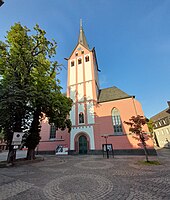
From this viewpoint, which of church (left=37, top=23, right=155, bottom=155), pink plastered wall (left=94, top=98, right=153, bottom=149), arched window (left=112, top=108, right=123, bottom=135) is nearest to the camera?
pink plastered wall (left=94, top=98, right=153, bottom=149)

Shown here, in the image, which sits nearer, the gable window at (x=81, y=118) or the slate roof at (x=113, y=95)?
the slate roof at (x=113, y=95)

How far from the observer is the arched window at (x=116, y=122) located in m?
16.9

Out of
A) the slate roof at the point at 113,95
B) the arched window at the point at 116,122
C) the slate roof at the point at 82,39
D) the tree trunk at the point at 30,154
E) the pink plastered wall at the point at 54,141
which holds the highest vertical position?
the slate roof at the point at 82,39

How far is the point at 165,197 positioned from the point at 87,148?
14830 mm

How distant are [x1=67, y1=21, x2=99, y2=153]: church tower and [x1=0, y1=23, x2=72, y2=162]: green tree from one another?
21.4ft

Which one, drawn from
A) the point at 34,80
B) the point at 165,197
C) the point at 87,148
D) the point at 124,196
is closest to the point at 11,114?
the point at 34,80

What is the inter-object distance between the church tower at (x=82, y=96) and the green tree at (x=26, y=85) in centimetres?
651

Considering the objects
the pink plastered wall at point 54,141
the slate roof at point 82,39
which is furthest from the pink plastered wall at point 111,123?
the slate roof at point 82,39

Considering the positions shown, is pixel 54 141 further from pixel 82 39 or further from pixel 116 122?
pixel 82 39

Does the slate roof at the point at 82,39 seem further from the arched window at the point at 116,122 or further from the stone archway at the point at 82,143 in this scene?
the stone archway at the point at 82,143

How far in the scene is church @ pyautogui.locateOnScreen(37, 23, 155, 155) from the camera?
1639 cm

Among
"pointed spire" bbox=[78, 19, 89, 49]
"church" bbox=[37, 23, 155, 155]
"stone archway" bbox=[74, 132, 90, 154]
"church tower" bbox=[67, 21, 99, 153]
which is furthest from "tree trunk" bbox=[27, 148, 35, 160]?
"pointed spire" bbox=[78, 19, 89, 49]

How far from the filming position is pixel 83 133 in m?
18.3

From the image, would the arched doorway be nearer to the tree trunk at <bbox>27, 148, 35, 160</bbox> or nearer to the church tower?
the church tower
